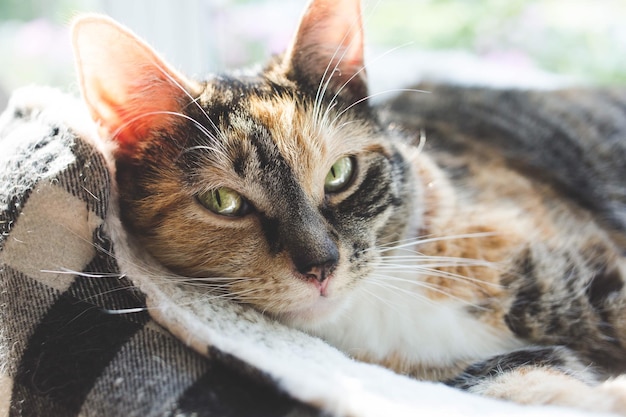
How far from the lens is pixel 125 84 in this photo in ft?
3.53

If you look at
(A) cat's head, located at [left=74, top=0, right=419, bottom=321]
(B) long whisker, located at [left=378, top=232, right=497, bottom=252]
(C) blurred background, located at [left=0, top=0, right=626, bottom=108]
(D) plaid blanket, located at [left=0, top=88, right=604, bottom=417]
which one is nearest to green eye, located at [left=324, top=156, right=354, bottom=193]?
(A) cat's head, located at [left=74, top=0, right=419, bottom=321]

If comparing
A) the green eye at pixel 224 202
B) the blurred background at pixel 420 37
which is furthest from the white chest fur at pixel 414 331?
the blurred background at pixel 420 37

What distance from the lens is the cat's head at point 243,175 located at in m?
1.03

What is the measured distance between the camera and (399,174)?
1.30 meters

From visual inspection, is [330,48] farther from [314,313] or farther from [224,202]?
[314,313]

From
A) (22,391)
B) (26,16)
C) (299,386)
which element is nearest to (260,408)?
(299,386)

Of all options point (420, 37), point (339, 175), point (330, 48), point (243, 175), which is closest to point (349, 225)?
point (339, 175)

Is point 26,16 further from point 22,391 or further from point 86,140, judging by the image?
point 22,391

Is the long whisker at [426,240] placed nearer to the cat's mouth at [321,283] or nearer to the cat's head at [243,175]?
the cat's head at [243,175]

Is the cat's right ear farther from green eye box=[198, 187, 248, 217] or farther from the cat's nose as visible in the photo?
the cat's nose

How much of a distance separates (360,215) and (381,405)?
441mm

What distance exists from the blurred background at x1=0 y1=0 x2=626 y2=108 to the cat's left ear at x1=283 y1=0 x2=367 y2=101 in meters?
0.90

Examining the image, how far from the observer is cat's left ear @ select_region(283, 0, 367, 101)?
47.1 inches

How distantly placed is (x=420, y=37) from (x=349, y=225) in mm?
1765
